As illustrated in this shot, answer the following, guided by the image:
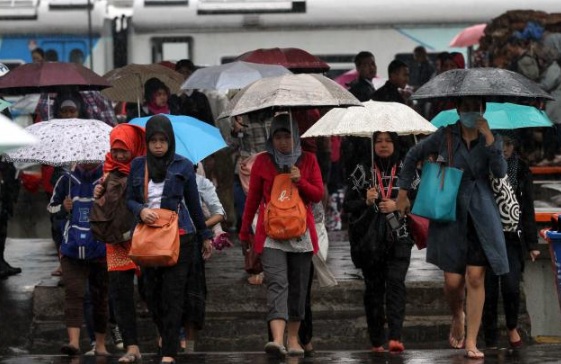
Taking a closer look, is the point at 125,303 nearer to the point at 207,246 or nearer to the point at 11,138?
the point at 207,246

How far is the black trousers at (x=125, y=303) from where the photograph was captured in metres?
10.7

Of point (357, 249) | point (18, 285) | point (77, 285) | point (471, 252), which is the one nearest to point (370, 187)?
point (357, 249)

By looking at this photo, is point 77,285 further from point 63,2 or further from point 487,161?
point 63,2

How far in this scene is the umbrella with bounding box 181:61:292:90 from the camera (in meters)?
14.5

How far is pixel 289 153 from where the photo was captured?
1094 cm

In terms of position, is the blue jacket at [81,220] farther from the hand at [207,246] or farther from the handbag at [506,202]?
the handbag at [506,202]

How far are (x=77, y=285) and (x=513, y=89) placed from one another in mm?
3475

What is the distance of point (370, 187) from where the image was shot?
37.9ft

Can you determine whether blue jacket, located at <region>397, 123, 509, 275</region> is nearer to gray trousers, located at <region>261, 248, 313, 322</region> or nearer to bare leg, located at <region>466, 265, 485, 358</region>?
bare leg, located at <region>466, 265, 485, 358</region>

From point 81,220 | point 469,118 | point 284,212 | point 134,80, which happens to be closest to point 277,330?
point 284,212

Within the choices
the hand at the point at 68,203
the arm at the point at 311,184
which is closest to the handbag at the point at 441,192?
the arm at the point at 311,184

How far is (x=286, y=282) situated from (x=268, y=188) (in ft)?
2.19

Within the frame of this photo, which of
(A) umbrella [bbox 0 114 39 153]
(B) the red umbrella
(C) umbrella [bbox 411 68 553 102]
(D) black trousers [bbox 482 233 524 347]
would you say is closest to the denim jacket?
(C) umbrella [bbox 411 68 553 102]

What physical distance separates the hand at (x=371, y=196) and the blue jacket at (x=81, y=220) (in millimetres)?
1945
